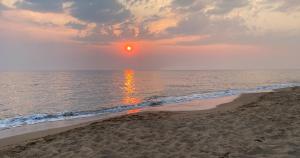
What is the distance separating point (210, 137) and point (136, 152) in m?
2.79

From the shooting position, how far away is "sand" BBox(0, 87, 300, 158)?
775cm

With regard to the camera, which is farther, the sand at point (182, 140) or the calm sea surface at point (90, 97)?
the calm sea surface at point (90, 97)

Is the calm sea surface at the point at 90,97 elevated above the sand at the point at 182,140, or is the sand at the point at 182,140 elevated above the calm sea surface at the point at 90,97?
the sand at the point at 182,140

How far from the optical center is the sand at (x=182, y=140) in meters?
7.75

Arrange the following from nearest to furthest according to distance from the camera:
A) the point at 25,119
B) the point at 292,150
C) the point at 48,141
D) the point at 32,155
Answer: the point at 292,150, the point at 32,155, the point at 48,141, the point at 25,119

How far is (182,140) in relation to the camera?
29.9 ft

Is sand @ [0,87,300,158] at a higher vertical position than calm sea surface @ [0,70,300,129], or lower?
higher

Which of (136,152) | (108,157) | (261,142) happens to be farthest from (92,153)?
(261,142)

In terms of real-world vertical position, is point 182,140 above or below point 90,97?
above

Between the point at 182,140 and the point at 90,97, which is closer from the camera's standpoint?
the point at 182,140

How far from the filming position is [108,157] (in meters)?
7.84

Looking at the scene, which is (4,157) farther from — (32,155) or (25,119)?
(25,119)

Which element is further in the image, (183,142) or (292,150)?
(183,142)

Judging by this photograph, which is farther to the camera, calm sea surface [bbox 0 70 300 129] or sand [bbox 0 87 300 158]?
calm sea surface [bbox 0 70 300 129]
